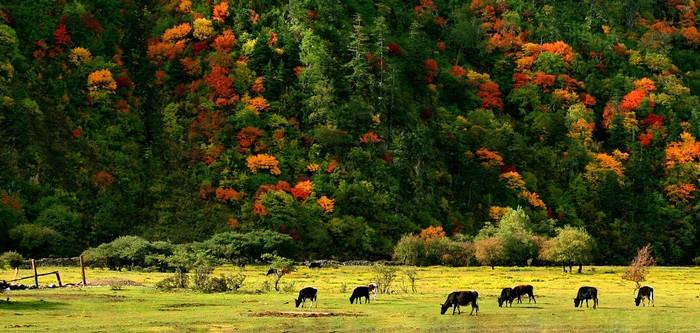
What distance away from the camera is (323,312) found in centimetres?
5353

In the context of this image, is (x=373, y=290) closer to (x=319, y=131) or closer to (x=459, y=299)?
(x=459, y=299)

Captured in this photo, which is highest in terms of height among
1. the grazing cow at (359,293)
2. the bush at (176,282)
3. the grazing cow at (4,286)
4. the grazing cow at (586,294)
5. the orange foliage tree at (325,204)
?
the orange foliage tree at (325,204)

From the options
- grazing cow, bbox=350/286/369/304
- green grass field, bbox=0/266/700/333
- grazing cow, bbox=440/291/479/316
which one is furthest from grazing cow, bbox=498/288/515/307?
grazing cow, bbox=350/286/369/304

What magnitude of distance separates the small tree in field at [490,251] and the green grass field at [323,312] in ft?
122

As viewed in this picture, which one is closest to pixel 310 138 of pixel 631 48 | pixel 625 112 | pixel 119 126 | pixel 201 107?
pixel 201 107

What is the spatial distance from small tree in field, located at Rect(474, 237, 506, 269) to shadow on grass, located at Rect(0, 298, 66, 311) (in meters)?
73.4

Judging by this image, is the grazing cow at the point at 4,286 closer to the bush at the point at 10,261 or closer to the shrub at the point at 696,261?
the bush at the point at 10,261

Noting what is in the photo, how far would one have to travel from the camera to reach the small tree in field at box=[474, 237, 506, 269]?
403 ft

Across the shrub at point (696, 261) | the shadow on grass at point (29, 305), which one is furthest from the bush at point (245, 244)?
the shrub at point (696, 261)

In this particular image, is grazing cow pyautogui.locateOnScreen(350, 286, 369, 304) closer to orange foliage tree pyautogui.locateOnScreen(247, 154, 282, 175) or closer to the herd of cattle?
A: the herd of cattle

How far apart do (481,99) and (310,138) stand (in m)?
36.1

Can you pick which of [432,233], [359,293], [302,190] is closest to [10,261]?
[302,190]

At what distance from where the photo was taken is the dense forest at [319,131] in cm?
13275

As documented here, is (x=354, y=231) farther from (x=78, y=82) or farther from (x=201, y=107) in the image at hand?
(x=78, y=82)
